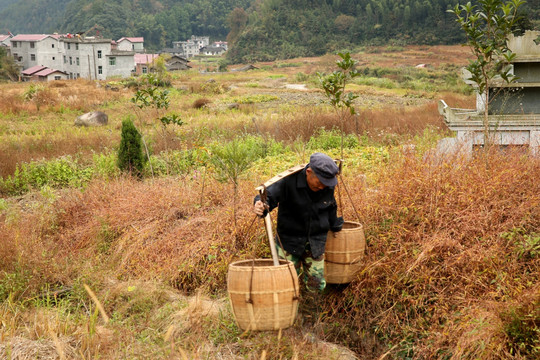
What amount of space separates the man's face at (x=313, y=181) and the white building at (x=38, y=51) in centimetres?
6315

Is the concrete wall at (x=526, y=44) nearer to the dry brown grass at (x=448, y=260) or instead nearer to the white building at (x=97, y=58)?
the dry brown grass at (x=448, y=260)

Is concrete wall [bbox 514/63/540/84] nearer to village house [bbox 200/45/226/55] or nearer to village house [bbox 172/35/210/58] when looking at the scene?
village house [bbox 172/35/210/58]

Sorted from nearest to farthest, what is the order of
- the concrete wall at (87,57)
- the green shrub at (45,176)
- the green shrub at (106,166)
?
the green shrub at (106,166) < the green shrub at (45,176) < the concrete wall at (87,57)

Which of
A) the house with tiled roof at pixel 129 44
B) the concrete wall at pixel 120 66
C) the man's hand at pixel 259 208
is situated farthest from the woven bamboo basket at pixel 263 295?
the house with tiled roof at pixel 129 44

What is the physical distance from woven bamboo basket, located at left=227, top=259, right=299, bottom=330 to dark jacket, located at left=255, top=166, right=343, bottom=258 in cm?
57

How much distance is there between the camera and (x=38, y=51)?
199 ft

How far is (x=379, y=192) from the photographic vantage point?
5859mm

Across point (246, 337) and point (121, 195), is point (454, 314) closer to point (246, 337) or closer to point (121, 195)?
point (246, 337)

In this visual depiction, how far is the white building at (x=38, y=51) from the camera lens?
6075 centimetres

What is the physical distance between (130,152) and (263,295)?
628 cm

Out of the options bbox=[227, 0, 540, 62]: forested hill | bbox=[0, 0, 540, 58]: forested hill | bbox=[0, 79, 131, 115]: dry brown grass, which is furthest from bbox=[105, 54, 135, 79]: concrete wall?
bbox=[0, 79, 131, 115]: dry brown grass

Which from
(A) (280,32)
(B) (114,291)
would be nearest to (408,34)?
(A) (280,32)

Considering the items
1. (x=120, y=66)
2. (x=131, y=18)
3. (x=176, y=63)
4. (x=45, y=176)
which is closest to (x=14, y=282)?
(x=45, y=176)

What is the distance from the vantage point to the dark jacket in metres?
4.30
